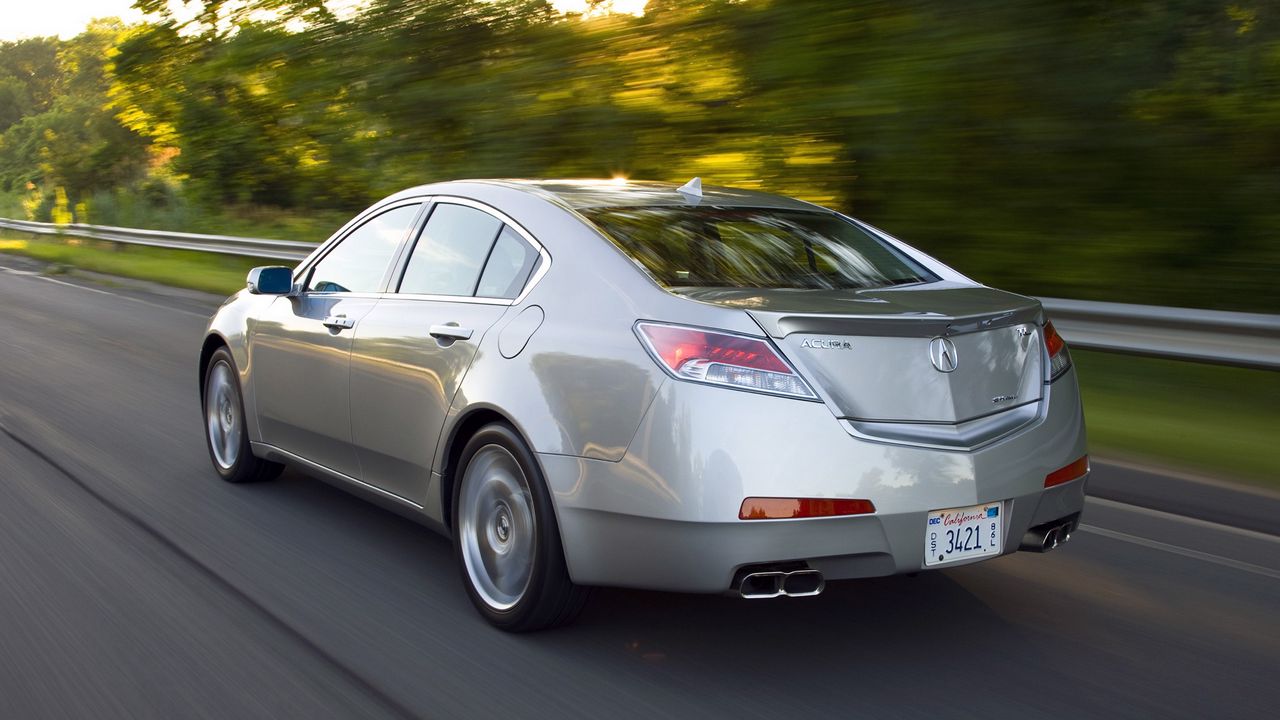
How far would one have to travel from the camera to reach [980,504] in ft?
12.0

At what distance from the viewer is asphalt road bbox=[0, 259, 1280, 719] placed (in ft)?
11.6

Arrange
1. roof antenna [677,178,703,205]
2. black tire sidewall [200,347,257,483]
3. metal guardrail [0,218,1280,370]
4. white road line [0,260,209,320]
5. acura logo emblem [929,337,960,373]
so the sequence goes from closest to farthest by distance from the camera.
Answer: acura logo emblem [929,337,960,373] → roof antenna [677,178,703,205] → black tire sidewall [200,347,257,483] → metal guardrail [0,218,1280,370] → white road line [0,260,209,320]

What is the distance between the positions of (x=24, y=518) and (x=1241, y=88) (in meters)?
8.68

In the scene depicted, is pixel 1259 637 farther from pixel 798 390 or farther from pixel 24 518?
pixel 24 518

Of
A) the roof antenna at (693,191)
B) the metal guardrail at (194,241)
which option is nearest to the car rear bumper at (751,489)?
the roof antenna at (693,191)

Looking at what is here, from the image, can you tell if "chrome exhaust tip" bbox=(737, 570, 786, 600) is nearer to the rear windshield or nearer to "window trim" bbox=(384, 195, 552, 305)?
the rear windshield

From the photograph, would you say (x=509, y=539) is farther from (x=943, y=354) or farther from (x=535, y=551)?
(x=943, y=354)

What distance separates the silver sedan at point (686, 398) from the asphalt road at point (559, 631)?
0.99 feet

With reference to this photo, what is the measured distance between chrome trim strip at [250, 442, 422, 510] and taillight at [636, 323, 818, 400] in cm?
148

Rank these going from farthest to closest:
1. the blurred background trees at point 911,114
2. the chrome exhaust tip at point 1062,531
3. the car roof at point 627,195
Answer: the blurred background trees at point 911,114 → the car roof at point 627,195 → the chrome exhaust tip at point 1062,531

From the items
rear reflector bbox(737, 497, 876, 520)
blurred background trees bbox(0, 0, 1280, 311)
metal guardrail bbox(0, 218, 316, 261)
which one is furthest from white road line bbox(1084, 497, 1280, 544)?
metal guardrail bbox(0, 218, 316, 261)

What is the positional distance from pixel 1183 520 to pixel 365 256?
363cm

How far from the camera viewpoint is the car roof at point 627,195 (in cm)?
449

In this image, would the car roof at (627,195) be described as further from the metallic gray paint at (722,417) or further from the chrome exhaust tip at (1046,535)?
the chrome exhaust tip at (1046,535)
